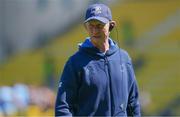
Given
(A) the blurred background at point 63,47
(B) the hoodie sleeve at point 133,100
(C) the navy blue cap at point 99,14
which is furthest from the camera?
(A) the blurred background at point 63,47

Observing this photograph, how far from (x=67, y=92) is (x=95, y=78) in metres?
0.17

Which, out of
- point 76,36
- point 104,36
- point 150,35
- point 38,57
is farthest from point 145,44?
point 104,36

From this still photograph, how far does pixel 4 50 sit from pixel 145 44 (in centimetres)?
186

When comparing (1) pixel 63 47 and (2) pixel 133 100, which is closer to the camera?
(2) pixel 133 100

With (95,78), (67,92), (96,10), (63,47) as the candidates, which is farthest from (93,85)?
(63,47)

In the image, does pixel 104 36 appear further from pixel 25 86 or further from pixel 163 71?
pixel 25 86

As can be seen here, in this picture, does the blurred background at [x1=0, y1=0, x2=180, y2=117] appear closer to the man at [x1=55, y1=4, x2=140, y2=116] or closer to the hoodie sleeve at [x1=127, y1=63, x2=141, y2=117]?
the hoodie sleeve at [x1=127, y1=63, x2=141, y2=117]

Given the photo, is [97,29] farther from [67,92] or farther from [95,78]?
[67,92]

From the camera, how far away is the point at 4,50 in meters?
8.95

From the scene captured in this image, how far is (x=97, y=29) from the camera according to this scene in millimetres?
3693

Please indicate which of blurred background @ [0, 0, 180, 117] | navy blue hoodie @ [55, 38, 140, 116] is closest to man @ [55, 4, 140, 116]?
navy blue hoodie @ [55, 38, 140, 116]

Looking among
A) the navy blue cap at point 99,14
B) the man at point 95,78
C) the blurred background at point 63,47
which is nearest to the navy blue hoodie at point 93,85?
the man at point 95,78

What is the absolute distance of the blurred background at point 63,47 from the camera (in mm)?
8250

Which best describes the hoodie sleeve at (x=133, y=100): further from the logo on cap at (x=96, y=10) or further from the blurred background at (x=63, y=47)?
the blurred background at (x=63, y=47)
